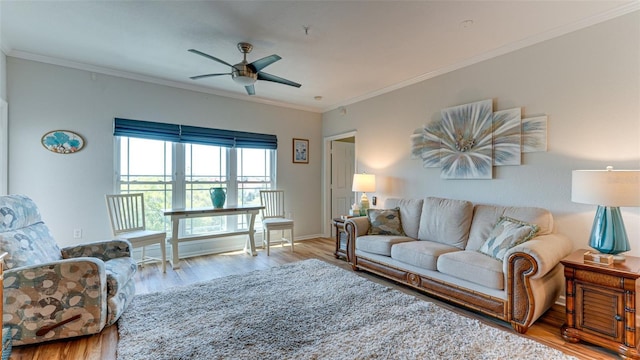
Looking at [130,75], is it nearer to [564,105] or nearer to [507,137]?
[507,137]

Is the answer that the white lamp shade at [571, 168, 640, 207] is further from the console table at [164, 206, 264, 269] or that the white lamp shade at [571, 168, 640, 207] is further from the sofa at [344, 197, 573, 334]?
the console table at [164, 206, 264, 269]

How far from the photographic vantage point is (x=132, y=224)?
3.67 meters

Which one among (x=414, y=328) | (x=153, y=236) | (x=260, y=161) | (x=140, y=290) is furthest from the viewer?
(x=260, y=161)

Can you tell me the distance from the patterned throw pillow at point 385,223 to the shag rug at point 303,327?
76cm

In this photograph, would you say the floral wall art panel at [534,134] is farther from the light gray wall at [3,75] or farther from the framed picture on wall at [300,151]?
the light gray wall at [3,75]

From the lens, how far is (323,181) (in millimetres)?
5633

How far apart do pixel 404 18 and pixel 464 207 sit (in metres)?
2.05

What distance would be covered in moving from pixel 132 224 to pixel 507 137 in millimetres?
4641

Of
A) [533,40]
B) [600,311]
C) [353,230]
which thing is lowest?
[600,311]

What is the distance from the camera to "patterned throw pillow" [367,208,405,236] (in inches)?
140

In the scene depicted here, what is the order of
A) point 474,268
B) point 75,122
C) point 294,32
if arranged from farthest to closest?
point 75,122 → point 294,32 → point 474,268

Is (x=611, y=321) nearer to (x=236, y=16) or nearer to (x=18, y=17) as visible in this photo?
(x=236, y=16)

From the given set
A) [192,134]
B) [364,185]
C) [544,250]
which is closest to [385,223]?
[364,185]

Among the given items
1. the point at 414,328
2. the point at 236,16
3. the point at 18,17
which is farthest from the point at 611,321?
the point at 18,17
